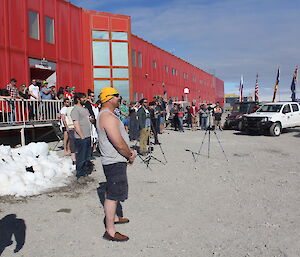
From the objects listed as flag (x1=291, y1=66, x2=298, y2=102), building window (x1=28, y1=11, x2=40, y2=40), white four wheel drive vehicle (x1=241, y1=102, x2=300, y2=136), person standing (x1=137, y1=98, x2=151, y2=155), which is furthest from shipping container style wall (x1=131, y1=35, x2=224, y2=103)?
person standing (x1=137, y1=98, x2=151, y2=155)

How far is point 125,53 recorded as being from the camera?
20.7 m

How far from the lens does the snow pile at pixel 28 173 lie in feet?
18.7

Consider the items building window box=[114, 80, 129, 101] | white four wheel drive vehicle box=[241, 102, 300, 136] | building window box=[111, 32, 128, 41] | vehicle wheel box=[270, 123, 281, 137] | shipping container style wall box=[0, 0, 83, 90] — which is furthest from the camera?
building window box=[114, 80, 129, 101]

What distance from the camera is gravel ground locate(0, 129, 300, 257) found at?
3.52 meters

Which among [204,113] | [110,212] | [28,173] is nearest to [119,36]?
[204,113]

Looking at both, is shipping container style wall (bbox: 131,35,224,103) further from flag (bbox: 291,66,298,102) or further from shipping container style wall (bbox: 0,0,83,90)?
flag (bbox: 291,66,298,102)

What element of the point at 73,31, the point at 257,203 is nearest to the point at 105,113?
the point at 257,203

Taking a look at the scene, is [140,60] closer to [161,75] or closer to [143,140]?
[161,75]

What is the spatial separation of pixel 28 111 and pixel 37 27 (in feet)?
18.9

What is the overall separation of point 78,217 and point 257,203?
3.05 meters

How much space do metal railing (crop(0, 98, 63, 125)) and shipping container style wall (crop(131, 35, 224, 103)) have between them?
11.7 meters

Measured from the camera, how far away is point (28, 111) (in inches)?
457

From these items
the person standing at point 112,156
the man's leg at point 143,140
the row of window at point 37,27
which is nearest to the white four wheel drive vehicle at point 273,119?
the man's leg at point 143,140

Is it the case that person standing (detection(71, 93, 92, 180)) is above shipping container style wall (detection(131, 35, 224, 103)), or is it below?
below
